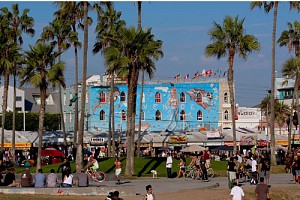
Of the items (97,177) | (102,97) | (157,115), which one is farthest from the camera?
(157,115)

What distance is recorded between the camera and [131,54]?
4016 cm

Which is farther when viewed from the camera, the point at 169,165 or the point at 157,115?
the point at 157,115

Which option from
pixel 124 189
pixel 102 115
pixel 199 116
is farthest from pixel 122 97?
pixel 124 189

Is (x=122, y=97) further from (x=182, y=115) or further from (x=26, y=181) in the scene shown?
(x=26, y=181)

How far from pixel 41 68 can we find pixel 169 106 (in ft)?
163

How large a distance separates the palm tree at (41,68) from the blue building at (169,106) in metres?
47.2

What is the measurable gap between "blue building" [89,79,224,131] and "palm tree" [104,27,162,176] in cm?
5120

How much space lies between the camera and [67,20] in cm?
5797

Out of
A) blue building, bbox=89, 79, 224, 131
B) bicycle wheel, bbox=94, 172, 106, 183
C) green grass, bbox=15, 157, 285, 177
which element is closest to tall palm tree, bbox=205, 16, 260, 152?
green grass, bbox=15, 157, 285, 177

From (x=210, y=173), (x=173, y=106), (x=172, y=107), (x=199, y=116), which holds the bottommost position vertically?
(x=210, y=173)

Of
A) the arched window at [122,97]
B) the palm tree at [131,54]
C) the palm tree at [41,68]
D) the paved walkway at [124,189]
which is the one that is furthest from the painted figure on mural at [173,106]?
the paved walkway at [124,189]

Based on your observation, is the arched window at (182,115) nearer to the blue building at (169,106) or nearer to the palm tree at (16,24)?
the blue building at (169,106)

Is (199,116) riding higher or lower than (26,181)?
higher

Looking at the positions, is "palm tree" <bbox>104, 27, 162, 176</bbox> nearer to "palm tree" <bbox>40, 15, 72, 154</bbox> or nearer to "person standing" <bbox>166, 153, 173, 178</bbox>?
"person standing" <bbox>166, 153, 173, 178</bbox>
